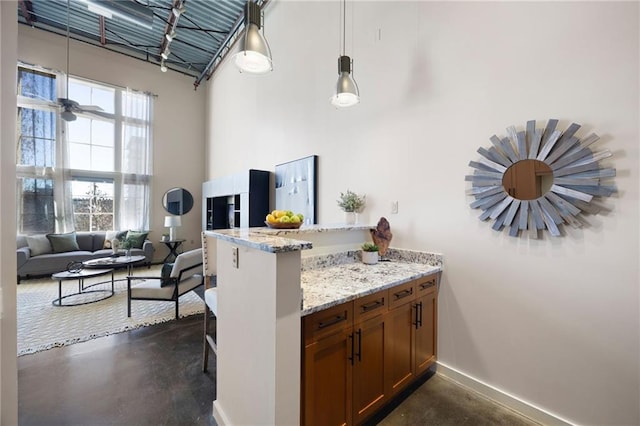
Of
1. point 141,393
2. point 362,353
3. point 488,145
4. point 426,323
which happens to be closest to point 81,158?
point 141,393

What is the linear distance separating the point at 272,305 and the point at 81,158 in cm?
752

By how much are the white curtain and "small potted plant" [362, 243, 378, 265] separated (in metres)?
6.68

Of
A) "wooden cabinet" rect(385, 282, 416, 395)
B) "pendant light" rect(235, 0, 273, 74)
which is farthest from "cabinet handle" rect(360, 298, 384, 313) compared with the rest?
"pendant light" rect(235, 0, 273, 74)

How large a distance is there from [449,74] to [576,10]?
779mm

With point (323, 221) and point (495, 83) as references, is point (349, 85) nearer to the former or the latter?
point (495, 83)

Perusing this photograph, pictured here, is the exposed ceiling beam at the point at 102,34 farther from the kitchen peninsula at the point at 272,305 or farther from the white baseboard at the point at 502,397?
the white baseboard at the point at 502,397

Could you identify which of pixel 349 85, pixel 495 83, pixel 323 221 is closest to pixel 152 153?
pixel 323 221

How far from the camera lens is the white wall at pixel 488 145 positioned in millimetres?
1489

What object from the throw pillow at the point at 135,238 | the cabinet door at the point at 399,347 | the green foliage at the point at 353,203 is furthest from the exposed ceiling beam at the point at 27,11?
the cabinet door at the point at 399,347

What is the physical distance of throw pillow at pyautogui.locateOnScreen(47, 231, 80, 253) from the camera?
541 centimetres

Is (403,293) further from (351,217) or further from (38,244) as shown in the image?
(38,244)

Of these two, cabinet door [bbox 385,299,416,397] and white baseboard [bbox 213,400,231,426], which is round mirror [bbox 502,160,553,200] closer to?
cabinet door [bbox 385,299,416,397]

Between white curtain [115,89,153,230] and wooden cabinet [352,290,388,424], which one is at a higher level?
white curtain [115,89,153,230]

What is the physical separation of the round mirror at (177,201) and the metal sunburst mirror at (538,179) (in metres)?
7.53
